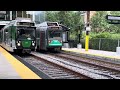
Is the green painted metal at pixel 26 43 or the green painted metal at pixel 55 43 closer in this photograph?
the green painted metal at pixel 26 43

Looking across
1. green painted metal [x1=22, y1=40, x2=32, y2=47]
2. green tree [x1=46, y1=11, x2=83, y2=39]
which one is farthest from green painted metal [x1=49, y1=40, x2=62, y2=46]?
green tree [x1=46, y1=11, x2=83, y2=39]

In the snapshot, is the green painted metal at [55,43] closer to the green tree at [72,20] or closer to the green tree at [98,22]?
the green tree at [72,20]

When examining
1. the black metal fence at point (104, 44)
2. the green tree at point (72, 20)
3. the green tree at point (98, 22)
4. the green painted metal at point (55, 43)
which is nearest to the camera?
the green painted metal at point (55, 43)

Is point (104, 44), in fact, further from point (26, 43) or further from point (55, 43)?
point (26, 43)

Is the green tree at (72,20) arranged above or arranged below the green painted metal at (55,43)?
above

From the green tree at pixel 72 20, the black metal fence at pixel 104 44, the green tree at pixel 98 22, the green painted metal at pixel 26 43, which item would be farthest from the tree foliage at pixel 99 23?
the green painted metal at pixel 26 43

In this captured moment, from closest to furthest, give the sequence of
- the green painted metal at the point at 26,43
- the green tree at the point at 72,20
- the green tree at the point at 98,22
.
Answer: the green painted metal at the point at 26,43
the green tree at the point at 72,20
the green tree at the point at 98,22

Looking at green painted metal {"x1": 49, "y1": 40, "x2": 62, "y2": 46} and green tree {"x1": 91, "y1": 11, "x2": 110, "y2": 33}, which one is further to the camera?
green tree {"x1": 91, "y1": 11, "x2": 110, "y2": 33}

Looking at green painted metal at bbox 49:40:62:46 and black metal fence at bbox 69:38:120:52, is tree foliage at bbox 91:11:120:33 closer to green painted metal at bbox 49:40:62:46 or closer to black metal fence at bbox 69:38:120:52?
black metal fence at bbox 69:38:120:52

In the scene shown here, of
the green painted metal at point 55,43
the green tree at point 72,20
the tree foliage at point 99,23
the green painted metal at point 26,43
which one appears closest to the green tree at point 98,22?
the tree foliage at point 99,23

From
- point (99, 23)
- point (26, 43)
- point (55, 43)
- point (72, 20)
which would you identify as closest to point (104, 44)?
point (55, 43)

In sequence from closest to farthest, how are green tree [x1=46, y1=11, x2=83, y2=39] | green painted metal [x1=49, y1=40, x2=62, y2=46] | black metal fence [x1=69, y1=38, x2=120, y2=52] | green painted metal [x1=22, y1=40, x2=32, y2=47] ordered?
green painted metal [x1=22, y1=40, x2=32, y2=47], green painted metal [x1=49, y1=40, x2=62, y2=46], black metal fence [x1=69, y1=38, x2=120, y2=52], green tree [x1=46, y1=11, x2=83, y2=39]
